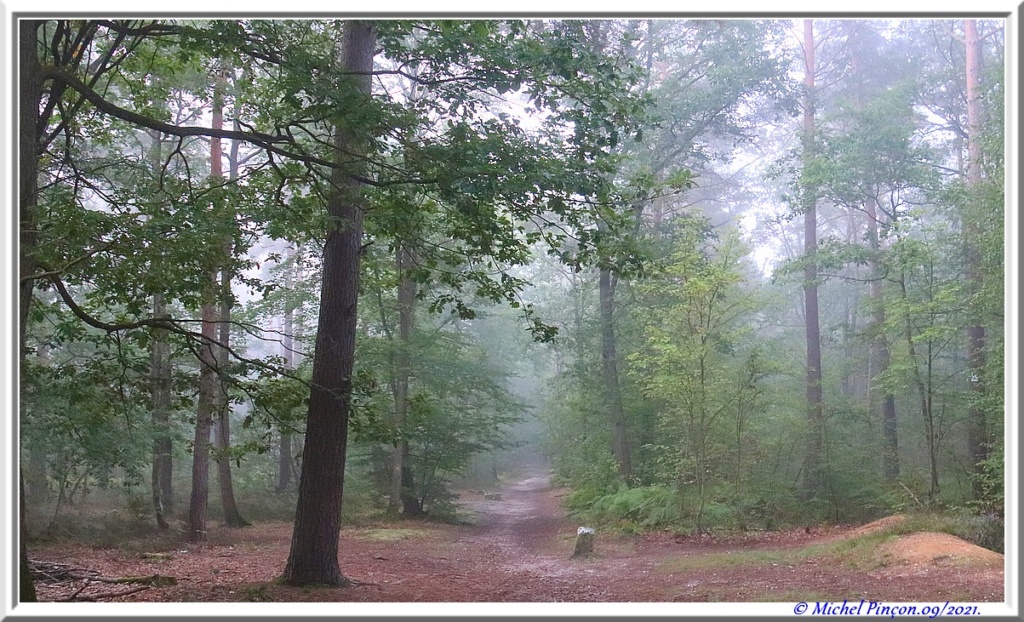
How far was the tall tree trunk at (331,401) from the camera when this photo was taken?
6.00 metres

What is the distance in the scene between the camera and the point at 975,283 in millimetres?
10344

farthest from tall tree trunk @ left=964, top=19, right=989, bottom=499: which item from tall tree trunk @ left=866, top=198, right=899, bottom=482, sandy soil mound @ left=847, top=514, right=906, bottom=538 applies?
tall tree trunk @ left=866, top=198, right=899, bottom=482

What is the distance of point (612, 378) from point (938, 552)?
7.86 meters

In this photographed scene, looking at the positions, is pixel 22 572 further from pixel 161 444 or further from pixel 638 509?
pixel 638 509

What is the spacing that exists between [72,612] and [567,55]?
4.82 m

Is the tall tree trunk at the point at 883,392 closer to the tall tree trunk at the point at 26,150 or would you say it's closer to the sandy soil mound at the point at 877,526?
the sandy soil mound at the point at 877,526

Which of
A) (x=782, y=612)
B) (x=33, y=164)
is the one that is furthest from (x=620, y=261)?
(x=33, y=164)

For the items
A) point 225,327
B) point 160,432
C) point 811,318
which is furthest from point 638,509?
point 160,432

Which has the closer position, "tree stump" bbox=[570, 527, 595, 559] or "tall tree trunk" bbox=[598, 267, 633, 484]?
"tree stump" bbox=[570, 527, 595, 559]

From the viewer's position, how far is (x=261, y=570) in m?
7.61

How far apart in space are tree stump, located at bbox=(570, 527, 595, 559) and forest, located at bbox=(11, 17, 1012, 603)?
1.65 meters

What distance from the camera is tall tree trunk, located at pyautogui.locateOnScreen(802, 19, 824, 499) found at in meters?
12.5

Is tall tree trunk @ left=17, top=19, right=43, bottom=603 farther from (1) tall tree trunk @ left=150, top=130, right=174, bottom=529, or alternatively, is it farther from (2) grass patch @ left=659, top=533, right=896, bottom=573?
(2) grass patch @ left=659, top=533, right=896, bottom=573

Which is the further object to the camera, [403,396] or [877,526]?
[403,396]
